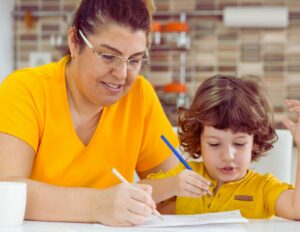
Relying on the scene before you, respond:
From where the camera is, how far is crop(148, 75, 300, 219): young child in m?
1.38

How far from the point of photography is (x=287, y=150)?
5.38 ft

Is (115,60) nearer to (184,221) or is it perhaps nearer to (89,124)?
(89,124)

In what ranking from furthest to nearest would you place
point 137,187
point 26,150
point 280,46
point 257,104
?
point 280,46, point 257,104, point 26,150, point 137,187

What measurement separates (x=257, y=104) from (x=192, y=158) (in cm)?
22

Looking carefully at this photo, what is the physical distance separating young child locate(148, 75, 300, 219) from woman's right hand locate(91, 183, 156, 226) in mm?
181

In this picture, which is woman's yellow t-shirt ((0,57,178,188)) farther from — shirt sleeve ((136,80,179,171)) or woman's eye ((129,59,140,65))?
woman's eye ((129,59,140,65))

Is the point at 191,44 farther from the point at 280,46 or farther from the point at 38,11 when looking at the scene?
the point at 38,11

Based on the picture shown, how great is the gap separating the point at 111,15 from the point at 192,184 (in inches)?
16.4

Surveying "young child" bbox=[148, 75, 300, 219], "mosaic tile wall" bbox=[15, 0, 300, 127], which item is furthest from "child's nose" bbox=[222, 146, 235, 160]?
"mosaic tile wall" bbox=[15, 0, 300, 127]

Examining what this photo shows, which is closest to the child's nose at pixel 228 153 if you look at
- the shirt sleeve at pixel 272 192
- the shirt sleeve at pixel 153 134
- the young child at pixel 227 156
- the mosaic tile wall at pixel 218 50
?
the young child at pixel 227 156

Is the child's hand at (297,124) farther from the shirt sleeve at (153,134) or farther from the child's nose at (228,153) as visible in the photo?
the shirt sleeve at (153,134)

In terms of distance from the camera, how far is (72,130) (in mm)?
1486

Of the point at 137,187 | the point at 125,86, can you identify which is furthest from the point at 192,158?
the point at 137,187

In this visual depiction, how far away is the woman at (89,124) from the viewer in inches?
49.1
